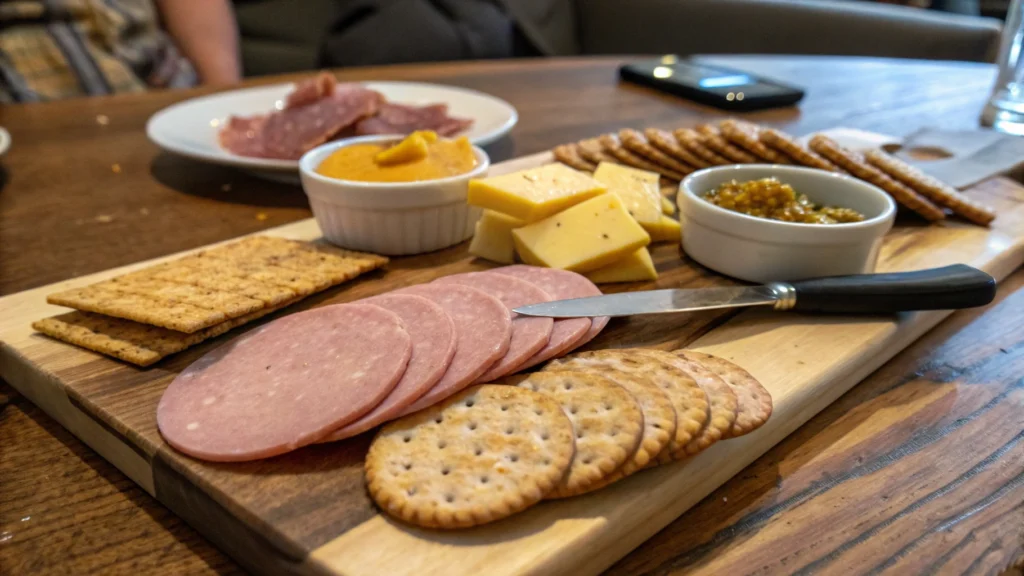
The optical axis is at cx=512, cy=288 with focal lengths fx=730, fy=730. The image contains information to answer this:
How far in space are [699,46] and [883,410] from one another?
4.16 meters

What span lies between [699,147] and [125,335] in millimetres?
1403

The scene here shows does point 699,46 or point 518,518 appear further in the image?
point 699,46

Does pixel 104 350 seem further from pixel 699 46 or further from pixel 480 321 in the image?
pixel 699 46

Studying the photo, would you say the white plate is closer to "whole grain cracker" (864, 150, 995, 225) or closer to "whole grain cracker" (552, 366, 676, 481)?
"whole grain cracker" (864, 150, 995, 225)

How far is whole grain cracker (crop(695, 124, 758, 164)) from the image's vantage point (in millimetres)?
1865

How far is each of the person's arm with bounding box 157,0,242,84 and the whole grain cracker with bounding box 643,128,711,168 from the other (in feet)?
Answer: 7.96

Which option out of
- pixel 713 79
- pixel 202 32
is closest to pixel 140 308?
pixel 713 79

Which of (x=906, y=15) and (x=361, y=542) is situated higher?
(x=906, y=15)

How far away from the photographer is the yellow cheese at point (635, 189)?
1.59 metres

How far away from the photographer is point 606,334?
4.01ft

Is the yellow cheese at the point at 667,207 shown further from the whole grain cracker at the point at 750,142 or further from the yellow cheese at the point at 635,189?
the whole grain cracker at the point at 750,142

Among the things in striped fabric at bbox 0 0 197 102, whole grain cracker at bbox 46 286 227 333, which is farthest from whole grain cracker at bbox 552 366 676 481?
striped fabric at bbox 0 0 197 102

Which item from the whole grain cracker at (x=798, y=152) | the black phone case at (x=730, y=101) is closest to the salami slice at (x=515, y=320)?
the whole grain cracker at (x=798, y=152)

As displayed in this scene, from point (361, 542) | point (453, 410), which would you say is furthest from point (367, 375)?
point (361, 542)
